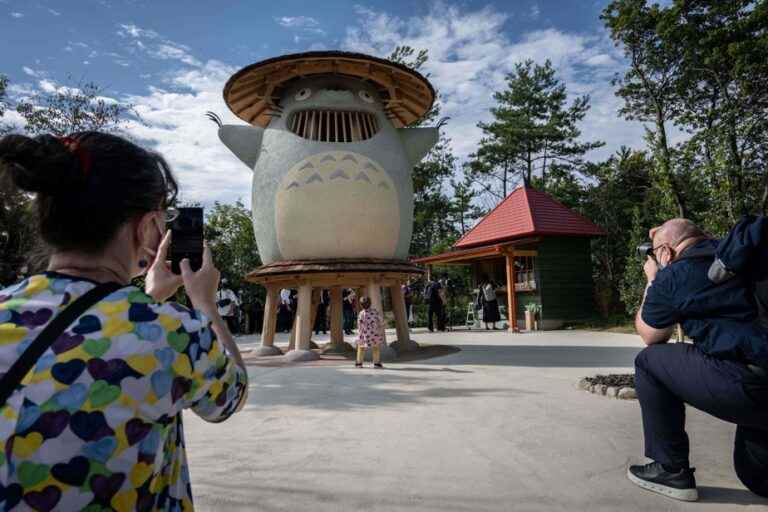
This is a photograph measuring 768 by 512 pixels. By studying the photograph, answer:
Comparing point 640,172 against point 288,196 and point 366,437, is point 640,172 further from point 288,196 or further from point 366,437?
point 366,437

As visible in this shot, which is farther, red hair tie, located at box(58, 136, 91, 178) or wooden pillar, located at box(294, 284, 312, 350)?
wooden pillar, located at box(294, 284, 312, 350)

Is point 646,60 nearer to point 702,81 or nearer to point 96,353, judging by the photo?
point 702,81

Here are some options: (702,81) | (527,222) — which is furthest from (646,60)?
(527,222)

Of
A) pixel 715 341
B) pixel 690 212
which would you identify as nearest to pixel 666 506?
pixel 715 341

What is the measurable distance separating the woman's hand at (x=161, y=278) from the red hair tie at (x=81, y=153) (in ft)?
1.14

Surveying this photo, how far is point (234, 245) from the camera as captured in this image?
2502cm

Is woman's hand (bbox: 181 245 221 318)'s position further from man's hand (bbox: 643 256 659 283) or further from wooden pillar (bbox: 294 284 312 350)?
wooden pillar (bbox: 294 284 312 350)

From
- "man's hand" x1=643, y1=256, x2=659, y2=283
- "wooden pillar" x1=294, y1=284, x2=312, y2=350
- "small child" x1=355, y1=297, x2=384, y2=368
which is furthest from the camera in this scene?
"wooden pillar" x1=294, y1=284, x2=312, y2=350

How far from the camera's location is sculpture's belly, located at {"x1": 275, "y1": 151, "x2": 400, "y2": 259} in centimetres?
798

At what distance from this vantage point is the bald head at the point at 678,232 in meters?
2.62

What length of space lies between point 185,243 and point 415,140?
8.21 metres

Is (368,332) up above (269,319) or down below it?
below

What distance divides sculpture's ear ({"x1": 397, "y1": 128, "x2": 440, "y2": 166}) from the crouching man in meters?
6.96

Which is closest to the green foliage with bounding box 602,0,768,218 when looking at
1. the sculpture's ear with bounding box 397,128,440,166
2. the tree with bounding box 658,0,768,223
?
the tree with bounding box 658,0,768,223
